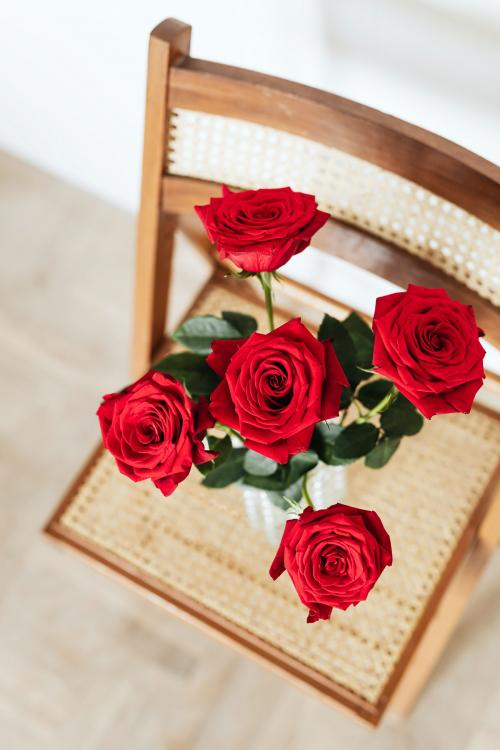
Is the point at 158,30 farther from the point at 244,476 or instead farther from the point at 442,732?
the point at 442,732

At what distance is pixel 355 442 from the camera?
0.70 metres

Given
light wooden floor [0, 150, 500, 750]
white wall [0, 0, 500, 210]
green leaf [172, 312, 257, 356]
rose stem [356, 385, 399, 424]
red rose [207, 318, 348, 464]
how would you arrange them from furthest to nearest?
1. light wooden floor [0, 150, 500, 750]
2. white wall [0, 0, 500, 210]
3. green leaf [172, 312, 257, 356]
4. rose stem [356, 385, 399, 424]
5. red rose [207, 318, 348, 464]

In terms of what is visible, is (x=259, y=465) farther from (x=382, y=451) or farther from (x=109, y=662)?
(x=109, y=662)

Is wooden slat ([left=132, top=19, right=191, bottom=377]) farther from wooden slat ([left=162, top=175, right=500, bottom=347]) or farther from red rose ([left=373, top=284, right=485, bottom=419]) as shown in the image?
red rose ([left=373, top=284, right=485, bottom=419])

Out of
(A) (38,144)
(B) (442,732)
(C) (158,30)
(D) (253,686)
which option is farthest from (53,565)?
(C) (158,30)

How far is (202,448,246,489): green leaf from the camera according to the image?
729mm

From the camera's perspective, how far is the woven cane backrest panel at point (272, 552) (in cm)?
83

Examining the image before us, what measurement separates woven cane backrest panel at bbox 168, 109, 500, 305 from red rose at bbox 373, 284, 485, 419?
0.61 feet

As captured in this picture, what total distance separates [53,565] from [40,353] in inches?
Result: 14.4

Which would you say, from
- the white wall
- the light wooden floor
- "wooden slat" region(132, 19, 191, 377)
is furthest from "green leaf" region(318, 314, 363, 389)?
the light wooden floor

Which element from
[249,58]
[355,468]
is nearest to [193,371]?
[355,468]

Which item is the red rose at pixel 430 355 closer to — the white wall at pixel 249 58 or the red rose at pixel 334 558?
the red rose at pixel 334 558

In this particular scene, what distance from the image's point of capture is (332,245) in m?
0.79

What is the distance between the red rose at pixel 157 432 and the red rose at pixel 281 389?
0.08 feet
